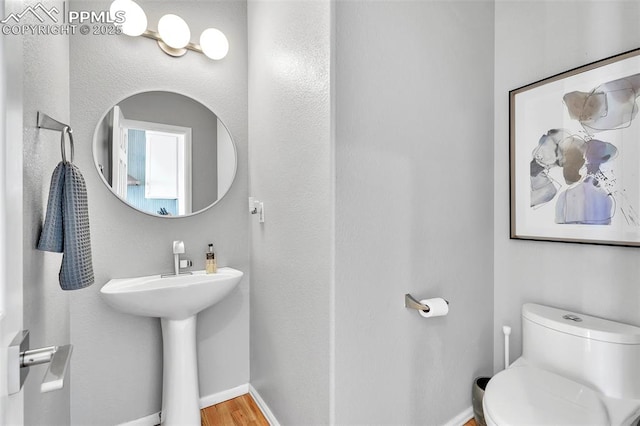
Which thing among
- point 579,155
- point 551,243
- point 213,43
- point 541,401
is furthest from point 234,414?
point 579,155

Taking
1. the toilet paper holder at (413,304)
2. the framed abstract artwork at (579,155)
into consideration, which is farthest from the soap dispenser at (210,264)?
the framed abstract artwork at (579,155)

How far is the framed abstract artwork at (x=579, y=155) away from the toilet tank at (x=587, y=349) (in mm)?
356

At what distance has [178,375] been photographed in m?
1.50

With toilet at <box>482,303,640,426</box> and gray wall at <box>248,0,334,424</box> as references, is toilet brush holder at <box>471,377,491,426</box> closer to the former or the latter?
toilet at <box>482,303,640,426</box>

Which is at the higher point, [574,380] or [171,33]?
[171,33]

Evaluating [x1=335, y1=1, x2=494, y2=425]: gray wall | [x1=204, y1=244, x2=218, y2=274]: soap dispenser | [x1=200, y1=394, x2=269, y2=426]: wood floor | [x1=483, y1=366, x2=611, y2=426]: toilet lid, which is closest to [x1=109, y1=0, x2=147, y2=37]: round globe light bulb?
[x1=335, y1=1, x2=494, y2=425]: gray wall

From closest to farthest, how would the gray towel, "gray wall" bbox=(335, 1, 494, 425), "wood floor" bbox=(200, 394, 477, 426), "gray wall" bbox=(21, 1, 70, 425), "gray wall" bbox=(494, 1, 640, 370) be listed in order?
1. "gray wall" bbox=(21, 1, 70, 425)
2. the gray towel
3. "gray wall" bbox=(335, 1, 494, 425)
4. "gray wall" bbox=(494, 1, 640, 370)
5. "wood floor" bbox=(200, 394, 477, 426)

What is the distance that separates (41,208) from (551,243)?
6.99 feet

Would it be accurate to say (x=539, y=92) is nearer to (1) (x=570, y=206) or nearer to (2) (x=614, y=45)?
(2) (x=614, y=45)

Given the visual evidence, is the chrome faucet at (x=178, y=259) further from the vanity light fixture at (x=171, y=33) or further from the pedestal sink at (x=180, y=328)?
the vanity light fixture at (x=171, y=33)

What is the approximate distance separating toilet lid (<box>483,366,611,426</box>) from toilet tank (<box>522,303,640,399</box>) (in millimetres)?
63

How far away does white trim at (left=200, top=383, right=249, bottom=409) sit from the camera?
1755 millimetres

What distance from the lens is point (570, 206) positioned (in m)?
1.41

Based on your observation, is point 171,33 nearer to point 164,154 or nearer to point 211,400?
point 164,154
